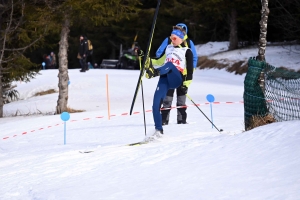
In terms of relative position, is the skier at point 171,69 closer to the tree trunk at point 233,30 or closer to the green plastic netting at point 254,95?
the green plastic netting at point 254,95

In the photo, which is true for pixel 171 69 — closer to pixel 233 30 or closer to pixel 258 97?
pixel 258 97

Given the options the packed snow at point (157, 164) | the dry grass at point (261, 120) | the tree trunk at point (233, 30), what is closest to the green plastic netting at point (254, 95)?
the dry grass at point (261, 120)

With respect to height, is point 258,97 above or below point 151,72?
below

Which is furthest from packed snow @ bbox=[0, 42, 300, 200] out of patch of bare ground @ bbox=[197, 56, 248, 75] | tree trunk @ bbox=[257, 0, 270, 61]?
patch of bare ground @ bbox=[197, 56, 248, 75]

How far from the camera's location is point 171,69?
9875mm

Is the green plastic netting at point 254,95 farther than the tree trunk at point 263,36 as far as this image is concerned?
No

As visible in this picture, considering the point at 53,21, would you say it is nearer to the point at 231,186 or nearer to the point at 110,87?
the point at 110,87

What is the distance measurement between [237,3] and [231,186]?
24787mm

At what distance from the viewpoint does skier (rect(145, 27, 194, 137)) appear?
966cm

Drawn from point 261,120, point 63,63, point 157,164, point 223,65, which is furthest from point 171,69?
point 223,65

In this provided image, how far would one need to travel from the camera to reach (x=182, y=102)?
12188mm

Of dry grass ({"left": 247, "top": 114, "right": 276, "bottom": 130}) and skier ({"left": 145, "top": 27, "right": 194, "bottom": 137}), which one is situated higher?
skier ({"left": 145, "top": 27, "right": 194, "bottom": 137})

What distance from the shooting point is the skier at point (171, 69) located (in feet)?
31.7

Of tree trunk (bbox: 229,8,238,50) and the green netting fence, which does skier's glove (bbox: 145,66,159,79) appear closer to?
the green netting fence
